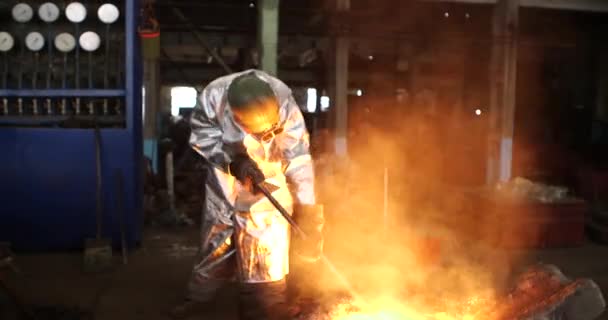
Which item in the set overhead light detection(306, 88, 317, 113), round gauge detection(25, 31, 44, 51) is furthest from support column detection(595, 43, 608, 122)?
round gauge detection(25, 31, 44, 51)

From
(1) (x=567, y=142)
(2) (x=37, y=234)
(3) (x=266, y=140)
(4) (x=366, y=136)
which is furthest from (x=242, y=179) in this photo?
(1) (x=567, y=142)

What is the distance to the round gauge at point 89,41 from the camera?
20.4 feet

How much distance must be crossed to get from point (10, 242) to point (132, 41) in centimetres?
225

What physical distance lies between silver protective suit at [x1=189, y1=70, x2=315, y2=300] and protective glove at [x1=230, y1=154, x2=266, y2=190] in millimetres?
82

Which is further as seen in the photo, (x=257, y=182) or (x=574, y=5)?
(x=574, y=5)

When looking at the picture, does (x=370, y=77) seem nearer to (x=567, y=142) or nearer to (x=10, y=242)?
(x=567, y=142)

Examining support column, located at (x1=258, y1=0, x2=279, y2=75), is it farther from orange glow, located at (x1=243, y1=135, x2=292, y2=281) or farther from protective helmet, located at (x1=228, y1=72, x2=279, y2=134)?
protective helmet, located at (x1=228, y1=72, x2=279, y2=134)

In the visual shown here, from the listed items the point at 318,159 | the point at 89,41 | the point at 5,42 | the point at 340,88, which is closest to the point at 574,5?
the point at 340,88

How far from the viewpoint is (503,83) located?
8914 mm

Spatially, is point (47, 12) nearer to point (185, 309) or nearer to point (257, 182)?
point (185, 309)

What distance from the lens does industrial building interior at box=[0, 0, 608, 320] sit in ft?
13.6

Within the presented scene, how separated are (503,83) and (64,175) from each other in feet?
19.3

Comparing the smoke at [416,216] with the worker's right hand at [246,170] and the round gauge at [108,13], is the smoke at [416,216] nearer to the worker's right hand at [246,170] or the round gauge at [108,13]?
the worker's right hand at [246,170]

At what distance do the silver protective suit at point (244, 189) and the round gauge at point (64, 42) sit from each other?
2.62 meters
